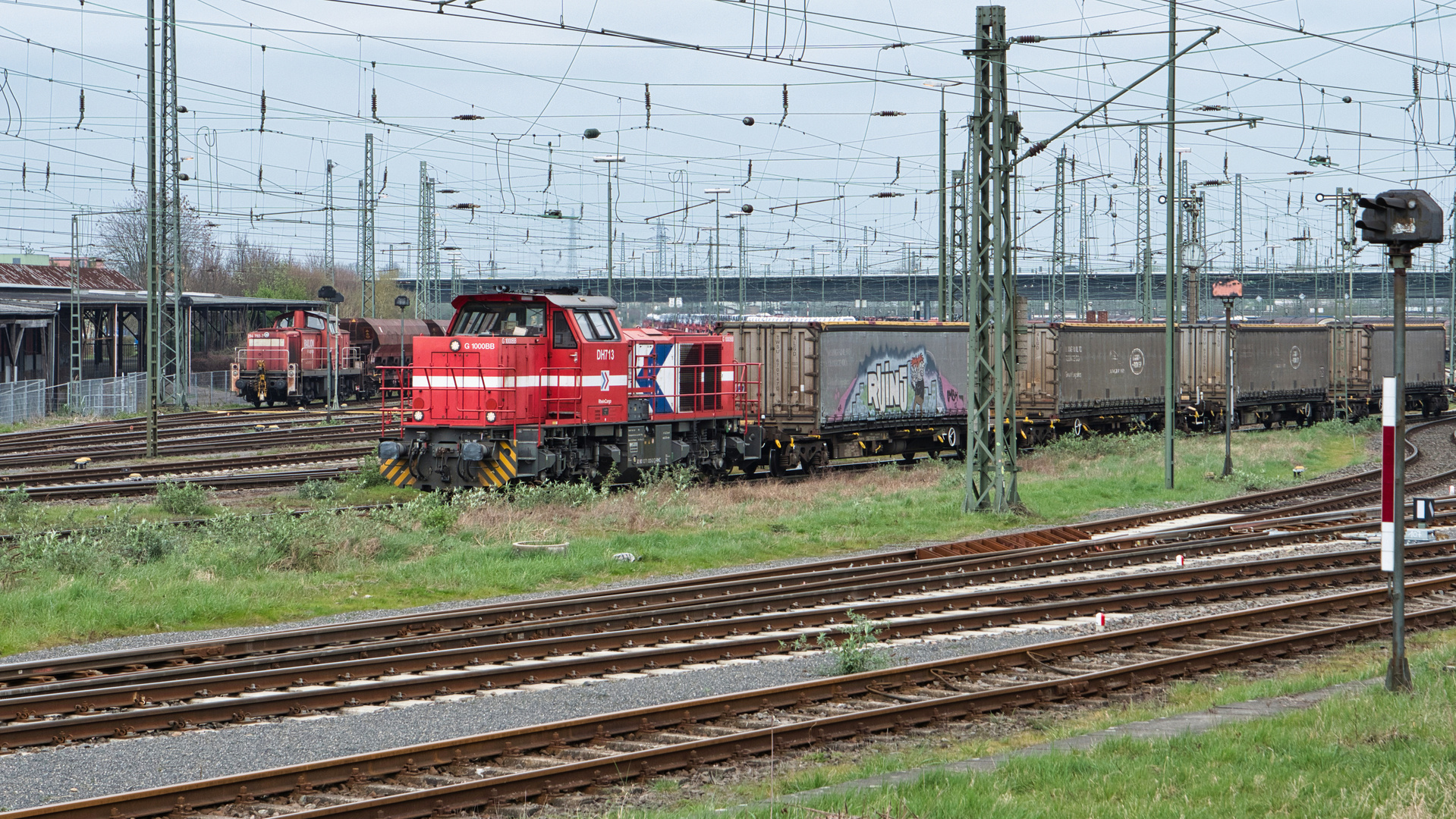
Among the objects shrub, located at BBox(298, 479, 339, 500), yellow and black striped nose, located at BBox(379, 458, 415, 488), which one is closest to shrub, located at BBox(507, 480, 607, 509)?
yellow and black striped nose, located at BBox(379, 458, 415, 488)

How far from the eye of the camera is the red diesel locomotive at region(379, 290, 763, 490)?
882 inches

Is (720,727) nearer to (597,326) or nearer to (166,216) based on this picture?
(597,326)

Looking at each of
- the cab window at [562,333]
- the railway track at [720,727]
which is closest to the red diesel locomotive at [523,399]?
the cab window at [562,333]

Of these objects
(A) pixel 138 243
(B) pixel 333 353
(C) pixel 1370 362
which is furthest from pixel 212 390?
(C) pixel 1370 362

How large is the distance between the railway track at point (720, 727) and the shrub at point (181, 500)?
14.7 metres

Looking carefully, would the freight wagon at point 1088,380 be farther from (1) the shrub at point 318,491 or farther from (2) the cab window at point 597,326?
(1) the shrub at point 318,491

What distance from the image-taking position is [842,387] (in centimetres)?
2897

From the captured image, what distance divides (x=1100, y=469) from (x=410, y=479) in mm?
15713

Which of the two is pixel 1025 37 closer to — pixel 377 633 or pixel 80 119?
pixel 377 633

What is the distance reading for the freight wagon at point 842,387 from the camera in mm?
28484

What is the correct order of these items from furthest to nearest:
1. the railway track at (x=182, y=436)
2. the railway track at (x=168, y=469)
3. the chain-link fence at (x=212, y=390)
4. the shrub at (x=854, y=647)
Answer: the chain-link fence at (x=212, y=390) → the railway track at (x=182, y=436) → the railway track at (x=168, y=469) → the shrub at (x=854, y=647)

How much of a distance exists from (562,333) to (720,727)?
14333 millimetres

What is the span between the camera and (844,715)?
371 inches

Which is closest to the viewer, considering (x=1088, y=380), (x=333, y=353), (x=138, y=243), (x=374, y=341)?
(x=1088, y=380)
